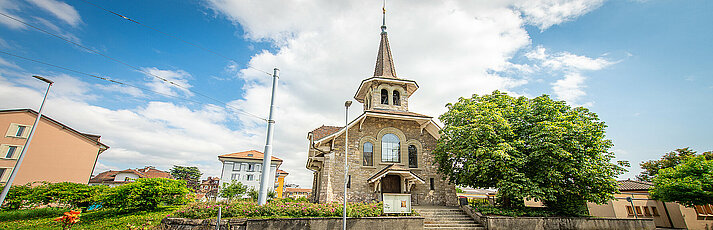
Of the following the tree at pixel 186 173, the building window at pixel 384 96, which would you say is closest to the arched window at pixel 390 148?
the building window at pixel 384 96

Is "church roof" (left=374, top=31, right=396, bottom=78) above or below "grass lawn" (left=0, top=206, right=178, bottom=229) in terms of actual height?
above

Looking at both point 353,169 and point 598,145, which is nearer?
point 598,145

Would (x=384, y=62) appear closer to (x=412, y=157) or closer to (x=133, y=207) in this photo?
(x=412, y=157)

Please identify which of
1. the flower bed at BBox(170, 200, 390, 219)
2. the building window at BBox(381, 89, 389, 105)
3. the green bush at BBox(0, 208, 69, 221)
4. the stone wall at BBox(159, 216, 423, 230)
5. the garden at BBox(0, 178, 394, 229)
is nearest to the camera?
the stone wall at BBox(159, 216, 423, 230)

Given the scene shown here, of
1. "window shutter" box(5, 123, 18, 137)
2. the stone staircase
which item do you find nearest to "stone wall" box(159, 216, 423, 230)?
the stone staircase

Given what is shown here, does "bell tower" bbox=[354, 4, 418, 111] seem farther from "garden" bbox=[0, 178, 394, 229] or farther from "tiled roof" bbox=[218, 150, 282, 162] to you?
"tiled roof" bbox=[218, 150, 282, 162]

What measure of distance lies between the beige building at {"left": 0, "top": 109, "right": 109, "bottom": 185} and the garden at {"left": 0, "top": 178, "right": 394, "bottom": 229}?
20.7 feet

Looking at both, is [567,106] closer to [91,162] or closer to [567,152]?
[567,152]

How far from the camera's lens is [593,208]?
68.6ft

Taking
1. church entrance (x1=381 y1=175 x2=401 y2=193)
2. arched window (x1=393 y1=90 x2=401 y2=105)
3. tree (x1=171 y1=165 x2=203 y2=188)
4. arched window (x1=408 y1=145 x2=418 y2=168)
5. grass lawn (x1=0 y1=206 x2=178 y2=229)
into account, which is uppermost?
arched window (x1=393 y1=90 x2=401 y2=105)

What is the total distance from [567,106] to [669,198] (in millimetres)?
7653

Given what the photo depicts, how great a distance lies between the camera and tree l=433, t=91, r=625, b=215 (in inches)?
528

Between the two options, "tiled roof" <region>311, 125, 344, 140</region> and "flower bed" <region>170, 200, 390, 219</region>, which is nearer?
"flower bed" <region>170, 200, 390, 219</region>

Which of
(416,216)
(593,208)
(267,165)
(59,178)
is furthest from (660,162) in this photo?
(59,178)
